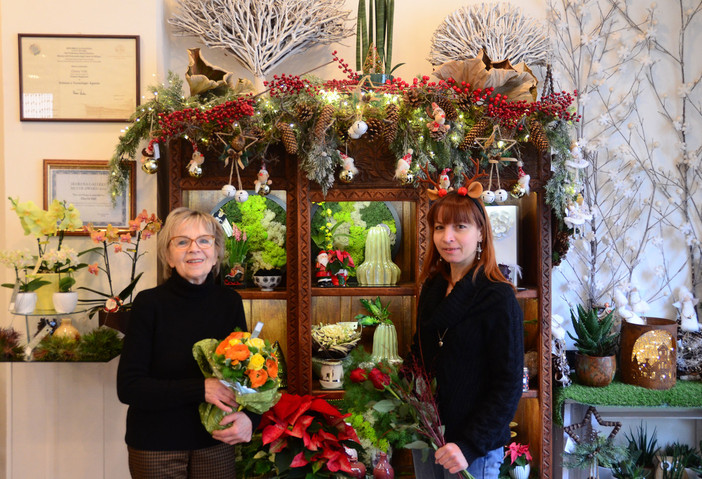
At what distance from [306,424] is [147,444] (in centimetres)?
59

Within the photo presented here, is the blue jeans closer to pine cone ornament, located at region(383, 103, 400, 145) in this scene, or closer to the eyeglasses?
the eyeglasses

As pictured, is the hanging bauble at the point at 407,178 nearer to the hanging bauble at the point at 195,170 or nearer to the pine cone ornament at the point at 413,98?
the pine cone ornament at the point at 413,98

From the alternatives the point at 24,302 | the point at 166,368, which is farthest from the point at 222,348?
the point at 24,302

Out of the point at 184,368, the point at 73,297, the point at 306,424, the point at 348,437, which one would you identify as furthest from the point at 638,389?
the point at 73,297

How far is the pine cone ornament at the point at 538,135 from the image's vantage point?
2357 mm

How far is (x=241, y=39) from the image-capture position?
8.92 ft

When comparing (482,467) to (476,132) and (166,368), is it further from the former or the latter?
(476,132)

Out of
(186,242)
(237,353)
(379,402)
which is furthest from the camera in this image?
(186,242)

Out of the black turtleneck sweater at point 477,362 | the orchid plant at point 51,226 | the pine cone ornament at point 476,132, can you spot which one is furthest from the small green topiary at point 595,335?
the orchid plant at point 51,226

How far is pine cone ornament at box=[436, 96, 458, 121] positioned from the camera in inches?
91.2

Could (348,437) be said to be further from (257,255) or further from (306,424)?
(257,255)

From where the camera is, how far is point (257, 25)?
2.70m

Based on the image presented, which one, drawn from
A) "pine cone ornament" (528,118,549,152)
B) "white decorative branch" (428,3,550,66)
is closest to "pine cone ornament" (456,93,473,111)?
"pine cone ornament" (528,118,549,152)

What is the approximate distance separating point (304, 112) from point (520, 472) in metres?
1.91
